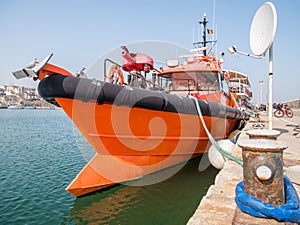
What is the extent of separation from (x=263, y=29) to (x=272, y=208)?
3307mm

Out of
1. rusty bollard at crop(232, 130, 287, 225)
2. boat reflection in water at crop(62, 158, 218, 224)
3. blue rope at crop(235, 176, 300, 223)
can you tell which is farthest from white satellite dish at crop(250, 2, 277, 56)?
boat reflection in water at crop(62, 158, 218, 224)

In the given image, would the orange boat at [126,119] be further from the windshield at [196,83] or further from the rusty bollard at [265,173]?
the rusty bollard at [265,173]

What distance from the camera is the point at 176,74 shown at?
7293mm

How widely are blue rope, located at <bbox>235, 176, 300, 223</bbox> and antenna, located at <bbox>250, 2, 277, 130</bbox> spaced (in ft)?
7.74

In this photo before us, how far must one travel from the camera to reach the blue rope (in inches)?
66.2

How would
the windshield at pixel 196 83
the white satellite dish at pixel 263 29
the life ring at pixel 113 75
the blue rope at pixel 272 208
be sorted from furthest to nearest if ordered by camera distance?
the windshield at pixel 196 83 < the life ring at pixel 113 75 < the white satellite dish at pixel 263 29 < the blue rope at pixel 272 208

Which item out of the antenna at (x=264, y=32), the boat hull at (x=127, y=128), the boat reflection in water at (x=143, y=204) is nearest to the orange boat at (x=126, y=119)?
the boat hull at (x=127, y=128)

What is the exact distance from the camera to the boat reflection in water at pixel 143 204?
12.8ft

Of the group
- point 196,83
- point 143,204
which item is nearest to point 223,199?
point 143,204

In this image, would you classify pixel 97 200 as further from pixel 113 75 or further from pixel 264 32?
pixel 264 32

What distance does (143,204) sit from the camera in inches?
173

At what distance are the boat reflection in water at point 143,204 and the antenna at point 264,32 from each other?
7.32 ft

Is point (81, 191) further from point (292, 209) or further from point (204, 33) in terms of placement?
point (204, 33)

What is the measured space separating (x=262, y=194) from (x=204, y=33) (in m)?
11.9
